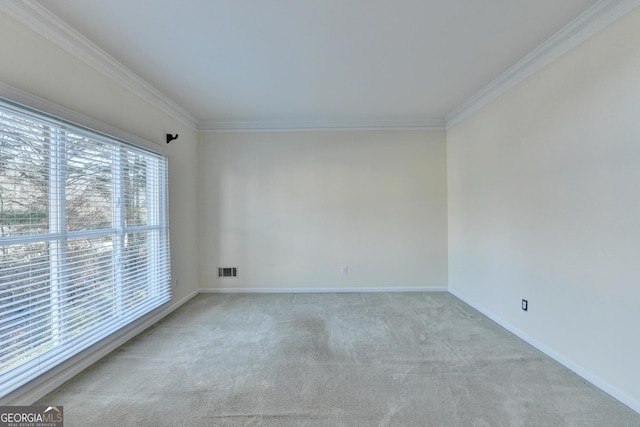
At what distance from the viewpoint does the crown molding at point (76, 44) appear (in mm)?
1604

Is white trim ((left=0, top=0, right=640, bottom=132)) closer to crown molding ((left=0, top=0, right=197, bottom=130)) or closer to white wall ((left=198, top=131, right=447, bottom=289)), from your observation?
crown molding ((left=0, top=0, right=197, bottom=130))

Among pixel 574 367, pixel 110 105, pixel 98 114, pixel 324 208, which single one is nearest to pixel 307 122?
pixel 324 208

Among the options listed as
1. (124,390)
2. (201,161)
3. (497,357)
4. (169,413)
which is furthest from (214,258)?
(497,357)

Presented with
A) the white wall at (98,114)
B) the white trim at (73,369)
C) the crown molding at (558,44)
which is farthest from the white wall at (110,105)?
the crown molding at (558,44)

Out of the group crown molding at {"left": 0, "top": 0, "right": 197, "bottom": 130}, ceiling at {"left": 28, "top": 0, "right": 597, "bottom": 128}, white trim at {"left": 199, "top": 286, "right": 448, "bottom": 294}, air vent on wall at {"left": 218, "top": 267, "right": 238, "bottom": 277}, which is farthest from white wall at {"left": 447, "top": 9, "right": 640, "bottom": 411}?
crown molding at {"left": 0, "top": 0, "right": 197, "bottom": 130}

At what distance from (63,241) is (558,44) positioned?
4047 mm

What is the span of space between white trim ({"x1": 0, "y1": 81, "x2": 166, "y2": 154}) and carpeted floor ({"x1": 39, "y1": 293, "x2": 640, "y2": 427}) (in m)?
1.92

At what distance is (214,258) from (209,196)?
94cm

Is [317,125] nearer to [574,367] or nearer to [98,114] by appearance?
[98,114]

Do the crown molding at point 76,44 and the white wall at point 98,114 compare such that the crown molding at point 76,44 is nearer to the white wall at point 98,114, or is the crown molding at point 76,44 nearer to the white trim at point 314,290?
the white wall at point 98,114

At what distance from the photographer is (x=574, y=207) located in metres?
1.93

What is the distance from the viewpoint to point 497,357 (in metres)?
2.14

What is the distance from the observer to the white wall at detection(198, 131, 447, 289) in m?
3.86

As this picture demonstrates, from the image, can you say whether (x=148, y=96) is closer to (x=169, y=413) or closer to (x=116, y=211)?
(x=116, y=211)
